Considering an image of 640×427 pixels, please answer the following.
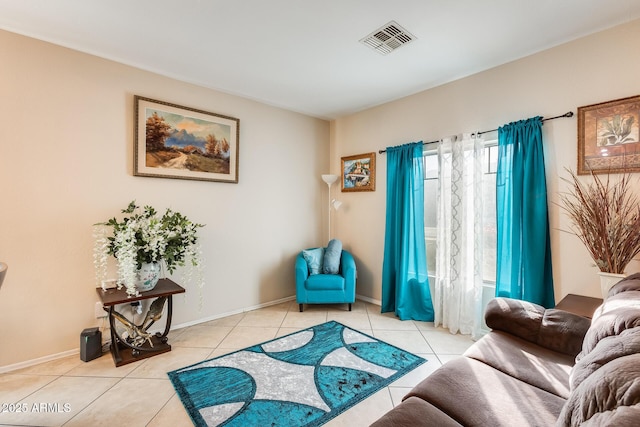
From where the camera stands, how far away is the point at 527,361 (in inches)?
60.4

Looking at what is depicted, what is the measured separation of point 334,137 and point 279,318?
279cm

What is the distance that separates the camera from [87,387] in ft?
6.59

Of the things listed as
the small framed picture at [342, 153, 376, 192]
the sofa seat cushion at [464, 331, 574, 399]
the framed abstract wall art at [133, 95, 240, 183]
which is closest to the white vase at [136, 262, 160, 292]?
the framed abstract wall art at [133, 95, 240, 183]

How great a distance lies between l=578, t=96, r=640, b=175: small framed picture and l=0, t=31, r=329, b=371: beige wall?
3.36m

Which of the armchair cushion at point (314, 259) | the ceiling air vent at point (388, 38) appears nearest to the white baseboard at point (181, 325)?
the armchair cushion at point (314, 259)

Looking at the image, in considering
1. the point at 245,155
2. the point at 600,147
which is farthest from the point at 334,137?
the point at 600,147

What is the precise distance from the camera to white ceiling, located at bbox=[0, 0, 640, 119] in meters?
1.94

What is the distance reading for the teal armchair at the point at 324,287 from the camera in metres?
3.44

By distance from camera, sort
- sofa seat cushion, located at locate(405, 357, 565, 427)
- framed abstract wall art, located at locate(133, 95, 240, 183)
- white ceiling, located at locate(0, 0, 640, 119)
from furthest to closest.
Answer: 1. framed abstract wall art, located at locate(133, 95, 240, 183)
2. white ceiling, located at locate(0, 0, 640, 119)
3. sofa seat cushion, located at locate(405, 357, 565, 427)

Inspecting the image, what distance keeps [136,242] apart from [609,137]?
388 cm

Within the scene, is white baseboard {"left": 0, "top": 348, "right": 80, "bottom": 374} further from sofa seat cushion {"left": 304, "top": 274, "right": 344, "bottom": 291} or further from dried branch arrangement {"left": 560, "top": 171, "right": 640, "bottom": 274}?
dried branch arrangement {"left": 560, "top": 171, "right": 640, "bottom": 274}

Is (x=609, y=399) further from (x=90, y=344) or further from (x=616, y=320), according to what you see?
(x=90, y=344)

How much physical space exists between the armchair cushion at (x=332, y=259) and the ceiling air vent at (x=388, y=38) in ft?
7.70

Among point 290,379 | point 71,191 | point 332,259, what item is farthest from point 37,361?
point 332,259
